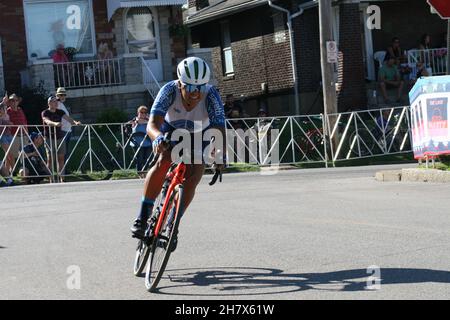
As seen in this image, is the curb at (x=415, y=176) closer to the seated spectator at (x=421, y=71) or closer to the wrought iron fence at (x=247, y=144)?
the wrought iron fence at (x=247, y=144)

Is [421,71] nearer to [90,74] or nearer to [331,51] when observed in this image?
[331,51]

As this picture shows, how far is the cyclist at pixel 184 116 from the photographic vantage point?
8477 millimetres

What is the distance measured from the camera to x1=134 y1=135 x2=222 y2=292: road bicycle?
796 cm

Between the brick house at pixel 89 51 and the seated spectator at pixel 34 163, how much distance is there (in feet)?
22.0

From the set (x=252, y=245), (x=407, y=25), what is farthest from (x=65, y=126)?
(x=407, y=25)

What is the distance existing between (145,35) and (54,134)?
1065 cm

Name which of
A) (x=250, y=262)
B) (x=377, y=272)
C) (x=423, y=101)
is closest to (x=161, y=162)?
(x=250, y=262)

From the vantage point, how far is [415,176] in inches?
685

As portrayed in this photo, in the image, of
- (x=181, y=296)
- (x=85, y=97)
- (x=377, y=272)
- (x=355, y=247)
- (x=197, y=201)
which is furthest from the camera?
(x=85, y=97)

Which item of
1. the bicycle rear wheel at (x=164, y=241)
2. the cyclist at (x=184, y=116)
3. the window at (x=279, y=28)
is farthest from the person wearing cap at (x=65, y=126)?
the bicycle rear wheel at (x=164, y=241)

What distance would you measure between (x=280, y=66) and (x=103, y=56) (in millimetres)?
6523

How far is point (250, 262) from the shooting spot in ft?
29.8

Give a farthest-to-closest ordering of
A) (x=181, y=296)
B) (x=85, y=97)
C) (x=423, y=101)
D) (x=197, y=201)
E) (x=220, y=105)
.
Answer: (x=85, y=97) → (x=423, y=101) → (x=197, y=201) → (x=220, y=105) → (x=181, y=296)

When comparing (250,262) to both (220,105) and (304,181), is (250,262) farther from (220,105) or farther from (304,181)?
(304,181)
